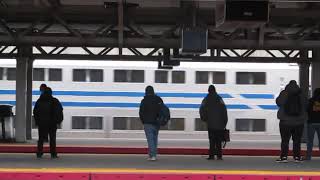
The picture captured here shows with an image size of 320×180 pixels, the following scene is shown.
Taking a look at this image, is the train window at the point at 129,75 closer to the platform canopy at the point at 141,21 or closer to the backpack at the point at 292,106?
the platform canopy at the point at 141,21

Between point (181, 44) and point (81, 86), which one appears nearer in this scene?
point (181, 44)

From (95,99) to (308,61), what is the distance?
10970 millimetres

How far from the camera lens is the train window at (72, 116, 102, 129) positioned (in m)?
28.2

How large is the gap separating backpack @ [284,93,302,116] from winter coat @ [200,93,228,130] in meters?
1.40

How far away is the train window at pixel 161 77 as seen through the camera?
2864 centimetres

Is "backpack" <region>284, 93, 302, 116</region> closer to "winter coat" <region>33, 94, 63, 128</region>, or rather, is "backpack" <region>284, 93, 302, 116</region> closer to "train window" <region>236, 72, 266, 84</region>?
"winter coat" <region>33, 94, 63, 128</region>

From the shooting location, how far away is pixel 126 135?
27406 mm

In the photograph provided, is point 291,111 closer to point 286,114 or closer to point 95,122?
point 286,114

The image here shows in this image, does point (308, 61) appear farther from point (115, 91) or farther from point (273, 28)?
point (115, 91)

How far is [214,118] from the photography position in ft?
43.4

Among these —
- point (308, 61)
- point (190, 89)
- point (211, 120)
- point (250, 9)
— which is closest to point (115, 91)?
point (190, 89)

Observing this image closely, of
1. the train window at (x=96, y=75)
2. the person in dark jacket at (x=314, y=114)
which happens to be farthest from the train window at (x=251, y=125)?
the person in dark jacket at (x=314, y=114)

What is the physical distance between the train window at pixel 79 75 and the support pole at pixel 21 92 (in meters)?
7.78

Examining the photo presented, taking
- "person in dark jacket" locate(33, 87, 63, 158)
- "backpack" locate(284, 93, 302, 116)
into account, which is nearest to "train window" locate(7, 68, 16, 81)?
"person in dark jacket" locate(33, 87, 63, 158)
